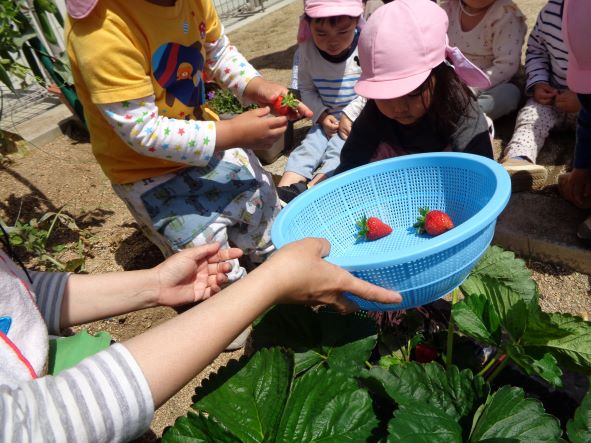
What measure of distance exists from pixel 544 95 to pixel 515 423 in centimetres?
222

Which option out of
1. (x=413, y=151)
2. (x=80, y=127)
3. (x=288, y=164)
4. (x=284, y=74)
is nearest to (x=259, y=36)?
(x=284, y=74)

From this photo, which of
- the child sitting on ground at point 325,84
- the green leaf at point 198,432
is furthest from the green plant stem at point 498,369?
the child sitting on ground at point 325,84

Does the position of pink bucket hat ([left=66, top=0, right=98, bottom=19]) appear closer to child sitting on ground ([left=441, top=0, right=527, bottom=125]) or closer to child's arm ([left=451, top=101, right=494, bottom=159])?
child's arm ([left=451, top=101, right=494, bottom=159])

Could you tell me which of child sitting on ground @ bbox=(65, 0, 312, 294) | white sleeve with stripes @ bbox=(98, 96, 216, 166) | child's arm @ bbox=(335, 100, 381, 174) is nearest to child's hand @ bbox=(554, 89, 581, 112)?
child's arm @ bbox=(335, 100, 381, 174)

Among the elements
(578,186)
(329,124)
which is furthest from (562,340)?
(329,124)

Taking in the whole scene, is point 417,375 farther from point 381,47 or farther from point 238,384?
point 381,47

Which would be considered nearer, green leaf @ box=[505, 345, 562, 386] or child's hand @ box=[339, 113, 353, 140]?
green leaf @ box=[505, 345, 562, 386]

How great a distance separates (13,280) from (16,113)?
388 cm

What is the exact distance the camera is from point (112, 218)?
3062mm

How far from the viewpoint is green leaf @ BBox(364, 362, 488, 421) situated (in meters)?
1.04

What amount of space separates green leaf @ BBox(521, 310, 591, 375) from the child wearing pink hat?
79 cm

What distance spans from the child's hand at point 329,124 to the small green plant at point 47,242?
60.6 inches

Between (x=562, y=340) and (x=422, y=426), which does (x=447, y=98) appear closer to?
(x=562, y=340)

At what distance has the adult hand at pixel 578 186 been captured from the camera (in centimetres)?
209
